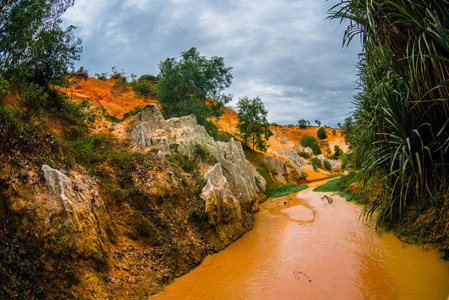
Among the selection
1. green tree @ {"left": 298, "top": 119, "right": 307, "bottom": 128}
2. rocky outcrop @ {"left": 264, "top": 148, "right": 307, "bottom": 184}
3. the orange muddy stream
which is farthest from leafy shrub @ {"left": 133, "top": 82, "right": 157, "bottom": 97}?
green tree @ {"left": 298, "top": 119, "right": 307, "bottom": 128}

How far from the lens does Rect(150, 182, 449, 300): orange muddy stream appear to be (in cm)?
554

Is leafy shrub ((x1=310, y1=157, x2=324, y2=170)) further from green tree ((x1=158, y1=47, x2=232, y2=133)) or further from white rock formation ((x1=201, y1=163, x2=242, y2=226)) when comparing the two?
white rock formation ((x1=201, y1=163, x2=242, y2=226))

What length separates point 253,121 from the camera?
33812 mm

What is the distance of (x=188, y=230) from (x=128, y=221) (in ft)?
6.63

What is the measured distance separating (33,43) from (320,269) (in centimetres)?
1238

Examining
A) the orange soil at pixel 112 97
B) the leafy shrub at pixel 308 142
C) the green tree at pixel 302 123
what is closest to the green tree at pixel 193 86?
the orange soil at pixel 112 97

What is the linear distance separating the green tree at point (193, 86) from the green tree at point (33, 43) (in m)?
11.5

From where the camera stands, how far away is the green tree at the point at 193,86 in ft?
79.5

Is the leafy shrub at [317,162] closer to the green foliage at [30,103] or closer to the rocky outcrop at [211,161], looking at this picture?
the rocky outcrop at [211,161]

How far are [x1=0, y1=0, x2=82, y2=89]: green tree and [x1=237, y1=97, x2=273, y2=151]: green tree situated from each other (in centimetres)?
2356

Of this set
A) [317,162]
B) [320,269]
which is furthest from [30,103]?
[317,162]

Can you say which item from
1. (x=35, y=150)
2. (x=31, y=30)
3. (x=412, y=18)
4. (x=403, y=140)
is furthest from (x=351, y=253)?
(x=31, y=30)

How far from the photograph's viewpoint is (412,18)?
5.13 m

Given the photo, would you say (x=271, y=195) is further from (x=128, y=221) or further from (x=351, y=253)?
(x=128, y=221)
